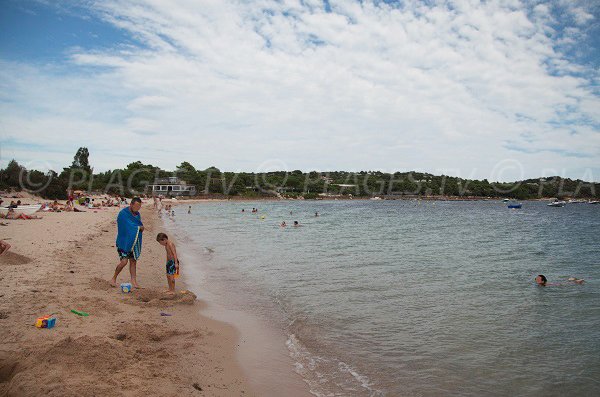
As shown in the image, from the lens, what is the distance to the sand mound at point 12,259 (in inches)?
400

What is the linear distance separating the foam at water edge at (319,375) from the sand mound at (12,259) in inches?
308

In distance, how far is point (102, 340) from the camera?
5.84m

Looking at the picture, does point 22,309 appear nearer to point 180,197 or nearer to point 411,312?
point 411,312

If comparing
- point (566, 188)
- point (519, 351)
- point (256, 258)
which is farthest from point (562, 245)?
point (566, 188)

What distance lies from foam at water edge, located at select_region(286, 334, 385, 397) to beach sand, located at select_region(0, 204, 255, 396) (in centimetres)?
109

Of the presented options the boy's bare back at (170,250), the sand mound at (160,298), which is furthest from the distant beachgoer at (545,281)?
the boy's bare back at (170,250)

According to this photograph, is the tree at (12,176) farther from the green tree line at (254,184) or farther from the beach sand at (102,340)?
the beach sand at (102,340)

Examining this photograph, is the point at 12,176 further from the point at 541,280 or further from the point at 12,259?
the point at 541,280

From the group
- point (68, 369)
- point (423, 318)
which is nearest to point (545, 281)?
point (423, 318)

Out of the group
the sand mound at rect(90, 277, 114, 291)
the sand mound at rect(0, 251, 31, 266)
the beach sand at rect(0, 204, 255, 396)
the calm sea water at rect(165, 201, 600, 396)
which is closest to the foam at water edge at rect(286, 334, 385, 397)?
the calm sea water at rect(165, 201, 600, 396)

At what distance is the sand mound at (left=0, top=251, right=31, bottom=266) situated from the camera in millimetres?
10149

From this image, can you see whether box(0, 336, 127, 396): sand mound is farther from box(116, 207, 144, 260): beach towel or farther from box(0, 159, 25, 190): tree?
box(0, 159, 25, 190): tree

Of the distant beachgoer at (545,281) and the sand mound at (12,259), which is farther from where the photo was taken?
the distant beachgoer at (545,281)

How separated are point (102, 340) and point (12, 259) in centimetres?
659
